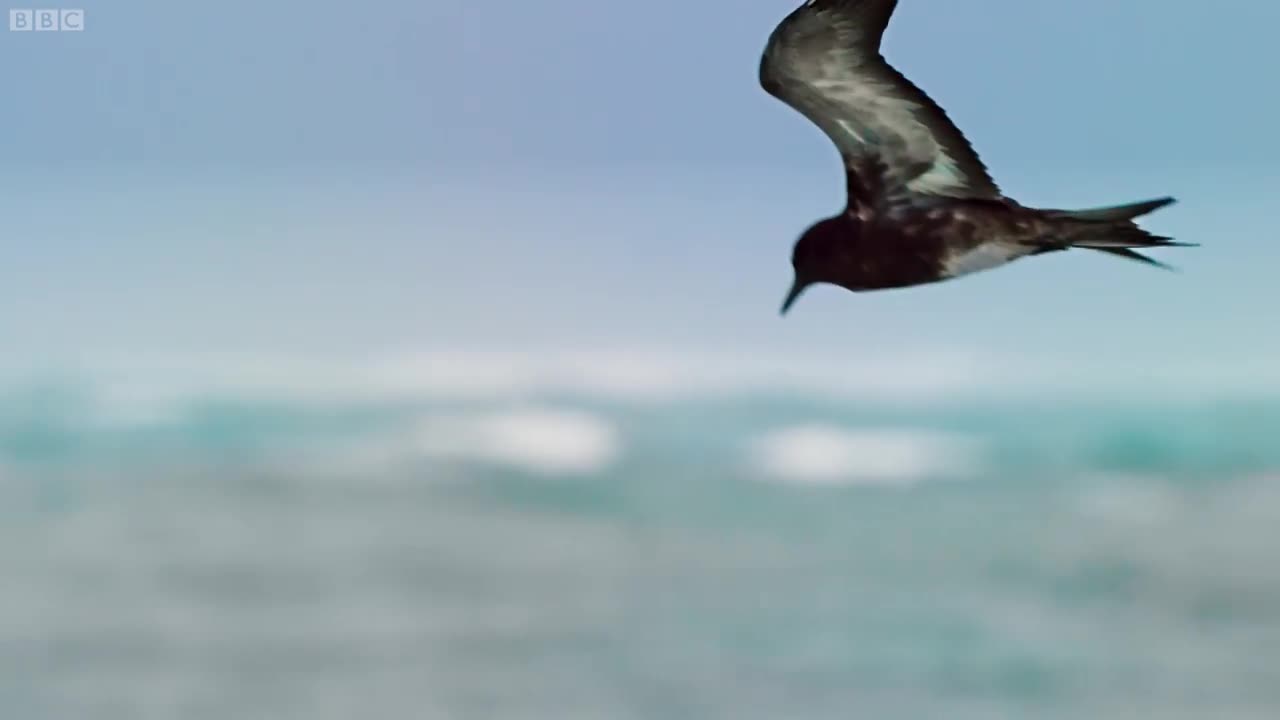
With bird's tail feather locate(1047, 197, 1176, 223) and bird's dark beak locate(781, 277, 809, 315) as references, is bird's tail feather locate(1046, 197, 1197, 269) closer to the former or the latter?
bird's tail feather locate(1047, 197, 1176, 223)

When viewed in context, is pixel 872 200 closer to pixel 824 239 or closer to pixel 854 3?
pixel 824 239

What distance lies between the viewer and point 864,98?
188 inches

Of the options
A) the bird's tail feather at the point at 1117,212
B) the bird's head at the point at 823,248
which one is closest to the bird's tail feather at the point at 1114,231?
the bird's tail feather at the point at 1117,212

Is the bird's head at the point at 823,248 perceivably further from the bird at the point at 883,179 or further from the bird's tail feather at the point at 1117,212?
the bird's tail feather at the point at 1117,212

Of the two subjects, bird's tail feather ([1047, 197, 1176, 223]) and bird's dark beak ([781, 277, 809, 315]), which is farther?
bird's dark beak ([781, 277, 809, 315])

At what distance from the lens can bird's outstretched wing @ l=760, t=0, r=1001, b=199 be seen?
4.54 metres

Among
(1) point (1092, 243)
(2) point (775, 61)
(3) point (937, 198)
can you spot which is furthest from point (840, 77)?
(1) point (1092, 243)

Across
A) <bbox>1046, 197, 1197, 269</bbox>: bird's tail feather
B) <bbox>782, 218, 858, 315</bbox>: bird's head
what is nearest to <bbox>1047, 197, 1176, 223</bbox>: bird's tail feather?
<bbox>1046, 197, 1197, 269</bbox>: bird's tail feather

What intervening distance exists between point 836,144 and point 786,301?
0.64m

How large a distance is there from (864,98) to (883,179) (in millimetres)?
323

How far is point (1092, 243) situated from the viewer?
14.3 ft

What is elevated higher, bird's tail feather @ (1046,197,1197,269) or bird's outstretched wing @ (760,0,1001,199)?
bird's outstretched wing @ (760,0,1001,199)

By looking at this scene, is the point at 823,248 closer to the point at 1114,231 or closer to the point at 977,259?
the point at 977,259

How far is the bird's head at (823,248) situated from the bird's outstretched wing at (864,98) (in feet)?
1.03
